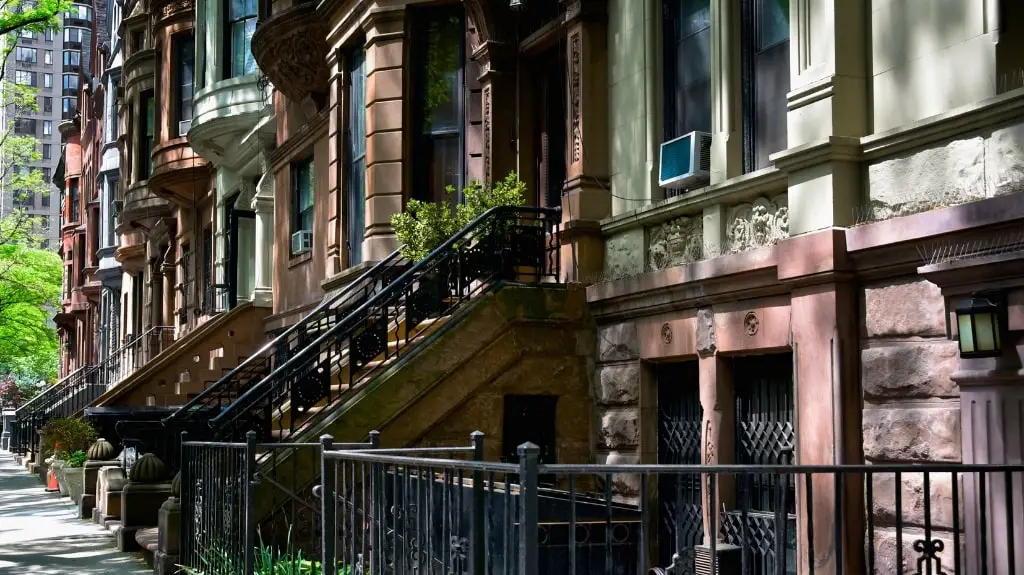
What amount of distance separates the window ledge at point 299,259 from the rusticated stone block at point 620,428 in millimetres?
8920

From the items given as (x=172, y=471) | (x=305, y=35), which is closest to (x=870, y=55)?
(x=305, y=35)

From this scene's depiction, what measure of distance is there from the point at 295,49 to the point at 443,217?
20.6 ft

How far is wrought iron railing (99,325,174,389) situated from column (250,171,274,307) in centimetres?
813

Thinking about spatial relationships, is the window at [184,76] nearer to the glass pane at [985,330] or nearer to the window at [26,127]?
the glass pane at [985,330]

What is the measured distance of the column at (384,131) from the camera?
15.3 metres

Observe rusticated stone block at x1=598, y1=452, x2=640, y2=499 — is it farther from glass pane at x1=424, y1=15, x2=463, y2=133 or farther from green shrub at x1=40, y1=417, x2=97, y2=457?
green shrub at x1=40, y1=417, x2=97, y2=457

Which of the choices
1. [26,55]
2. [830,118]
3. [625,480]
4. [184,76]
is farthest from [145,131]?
[26,55]

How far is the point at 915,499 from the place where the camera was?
7.34 m

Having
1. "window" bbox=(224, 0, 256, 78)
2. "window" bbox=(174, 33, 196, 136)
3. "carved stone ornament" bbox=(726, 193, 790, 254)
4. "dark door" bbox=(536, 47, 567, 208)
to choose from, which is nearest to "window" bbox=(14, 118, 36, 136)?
"window" bbox=(174, 33, 196, 136)

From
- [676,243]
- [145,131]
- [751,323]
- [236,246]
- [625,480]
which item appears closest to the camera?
[751,323]

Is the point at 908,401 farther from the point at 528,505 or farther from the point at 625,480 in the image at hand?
the point at 625,480

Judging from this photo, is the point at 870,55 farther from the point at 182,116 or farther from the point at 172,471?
the point at 182,116

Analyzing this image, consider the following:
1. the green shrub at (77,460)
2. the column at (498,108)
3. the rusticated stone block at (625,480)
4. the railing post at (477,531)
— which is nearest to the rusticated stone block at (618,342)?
the rusticated stone block at (625,480)

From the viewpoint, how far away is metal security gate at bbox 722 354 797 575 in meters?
9.13
